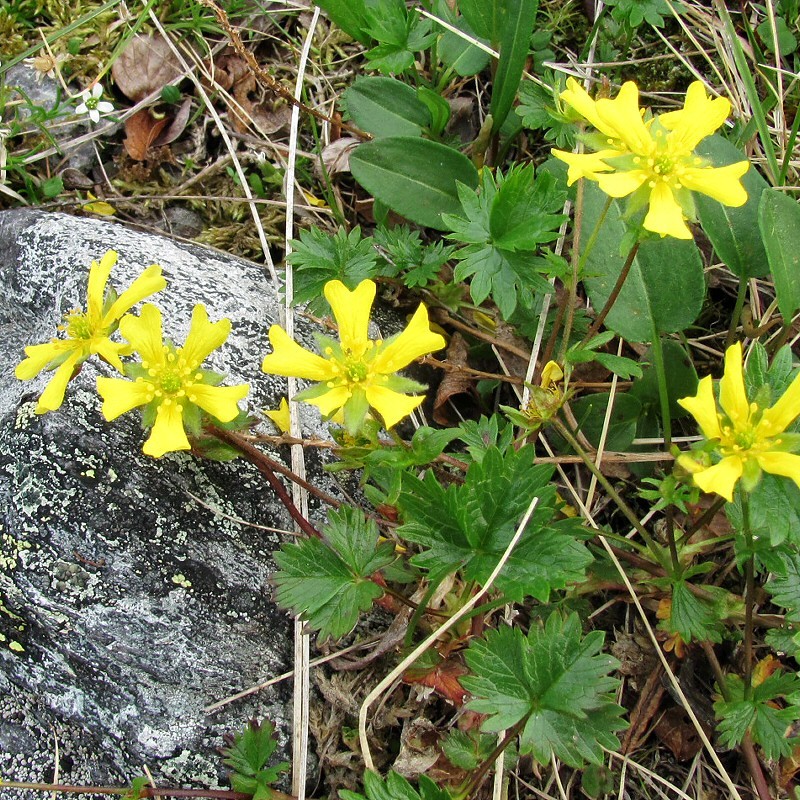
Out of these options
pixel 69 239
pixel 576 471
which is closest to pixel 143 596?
pixel 69 239

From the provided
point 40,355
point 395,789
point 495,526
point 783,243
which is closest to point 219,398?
point 40,355

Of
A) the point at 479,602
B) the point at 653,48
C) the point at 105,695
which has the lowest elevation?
the point at 105,695

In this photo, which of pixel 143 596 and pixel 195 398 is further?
pixel 143 596

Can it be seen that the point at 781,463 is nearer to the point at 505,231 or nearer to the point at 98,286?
the point at 505,231

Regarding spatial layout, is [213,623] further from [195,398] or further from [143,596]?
[195,398]

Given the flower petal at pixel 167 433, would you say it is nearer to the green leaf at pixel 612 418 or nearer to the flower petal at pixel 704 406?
the flower petal at pixel 704 406

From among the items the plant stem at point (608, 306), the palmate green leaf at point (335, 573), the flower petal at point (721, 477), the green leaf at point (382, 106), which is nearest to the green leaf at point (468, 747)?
the palmate green leaf at point (335, 573)

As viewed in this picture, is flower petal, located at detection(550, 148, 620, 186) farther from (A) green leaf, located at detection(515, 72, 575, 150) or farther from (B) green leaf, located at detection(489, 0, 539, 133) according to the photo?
(B) green leaf, located at detection(489, 0, 539, 133)
